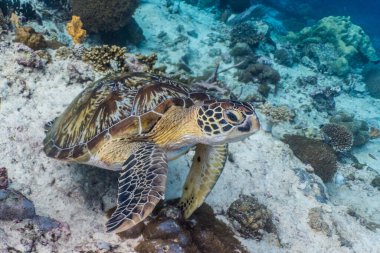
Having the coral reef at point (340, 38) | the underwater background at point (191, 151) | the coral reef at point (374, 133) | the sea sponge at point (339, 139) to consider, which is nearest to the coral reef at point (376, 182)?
the underwater background at point (191, 151)

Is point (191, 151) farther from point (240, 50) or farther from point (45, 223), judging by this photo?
point (240, 50)

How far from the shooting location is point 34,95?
4609 millimetres

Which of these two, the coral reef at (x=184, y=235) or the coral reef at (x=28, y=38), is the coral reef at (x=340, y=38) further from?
the coral reef at (x=184, y=235)

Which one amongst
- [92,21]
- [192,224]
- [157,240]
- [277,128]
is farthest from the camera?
[92,21]

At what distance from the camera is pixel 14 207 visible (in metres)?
2.75

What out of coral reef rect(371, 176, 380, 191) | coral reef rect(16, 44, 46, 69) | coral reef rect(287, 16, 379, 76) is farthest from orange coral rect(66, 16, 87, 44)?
coral reef rect(287, 16, 379, 76)

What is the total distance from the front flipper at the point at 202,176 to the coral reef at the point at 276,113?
4.23m

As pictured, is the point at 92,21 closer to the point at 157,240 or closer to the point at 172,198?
the point at 172,198

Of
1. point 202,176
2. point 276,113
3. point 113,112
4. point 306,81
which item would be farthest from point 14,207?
point 306,81

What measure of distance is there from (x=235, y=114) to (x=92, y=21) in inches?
263

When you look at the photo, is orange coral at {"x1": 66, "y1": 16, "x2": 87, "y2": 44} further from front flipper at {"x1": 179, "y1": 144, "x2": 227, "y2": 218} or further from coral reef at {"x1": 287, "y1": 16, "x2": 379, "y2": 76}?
coral reef at {"x1": 287, "y1": 16, "x2": 379, "y2": 76}

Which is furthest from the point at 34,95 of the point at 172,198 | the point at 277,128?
the point at 277,128

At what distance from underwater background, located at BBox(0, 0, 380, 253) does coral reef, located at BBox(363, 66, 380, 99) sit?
130 cm

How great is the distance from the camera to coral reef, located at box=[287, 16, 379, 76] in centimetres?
1320
